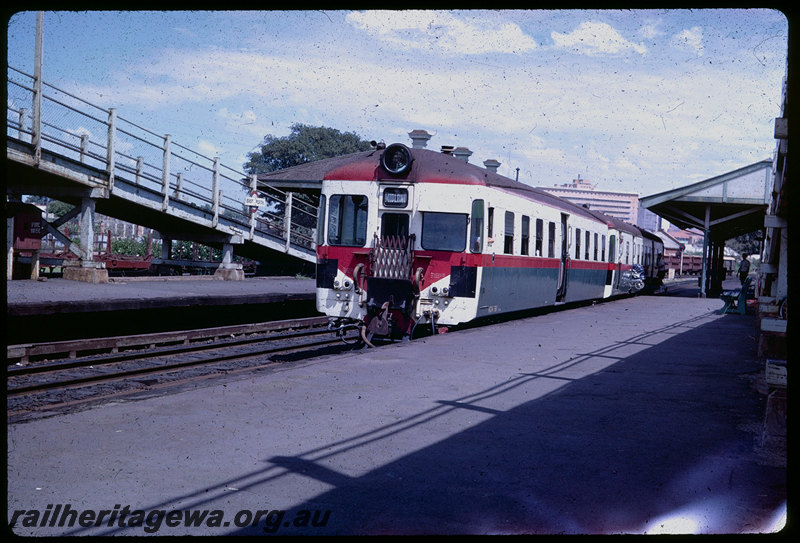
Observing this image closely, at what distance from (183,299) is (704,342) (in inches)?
366

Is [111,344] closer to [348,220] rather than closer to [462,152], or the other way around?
[348,220]

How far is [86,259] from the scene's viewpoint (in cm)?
1488

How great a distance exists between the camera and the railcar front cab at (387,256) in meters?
11.0

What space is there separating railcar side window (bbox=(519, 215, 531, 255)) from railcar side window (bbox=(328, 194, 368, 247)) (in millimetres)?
3609

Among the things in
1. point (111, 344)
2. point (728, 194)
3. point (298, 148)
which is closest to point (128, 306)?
point (111, 344)

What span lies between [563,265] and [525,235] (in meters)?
3.84

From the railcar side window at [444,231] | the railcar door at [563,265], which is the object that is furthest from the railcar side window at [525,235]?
the railcar door at [563,265]

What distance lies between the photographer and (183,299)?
512 inches

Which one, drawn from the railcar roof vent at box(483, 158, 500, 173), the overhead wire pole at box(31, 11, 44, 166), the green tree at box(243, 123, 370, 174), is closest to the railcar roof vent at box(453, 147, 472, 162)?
the railcar roof vent at box(483, 158, 500, 173)

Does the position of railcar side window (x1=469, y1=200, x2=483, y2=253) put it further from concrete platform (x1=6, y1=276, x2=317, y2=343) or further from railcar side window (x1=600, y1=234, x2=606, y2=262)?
railcar side window (x1=600, y1=234, x2=606, y2=262)

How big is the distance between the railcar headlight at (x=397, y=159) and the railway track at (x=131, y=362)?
11.6ft

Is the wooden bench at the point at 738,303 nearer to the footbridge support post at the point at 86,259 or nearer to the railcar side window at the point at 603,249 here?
the railcar side window at the point at 603,249
